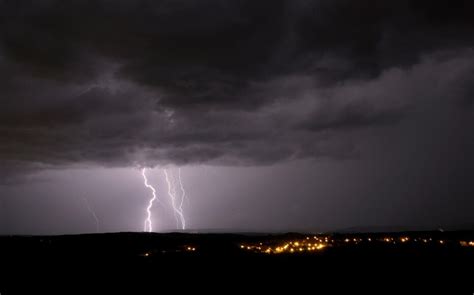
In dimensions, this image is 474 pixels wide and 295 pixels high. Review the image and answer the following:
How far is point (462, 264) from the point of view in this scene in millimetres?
35031

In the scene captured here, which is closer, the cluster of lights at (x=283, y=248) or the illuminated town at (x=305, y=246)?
the cluster of lights at (x=283, y=248)

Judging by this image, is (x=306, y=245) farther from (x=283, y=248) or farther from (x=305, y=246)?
(x=283, y=248)

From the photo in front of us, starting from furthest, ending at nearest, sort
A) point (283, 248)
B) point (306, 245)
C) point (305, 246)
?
point (306, 245), point (305, 246), point (283, 248)

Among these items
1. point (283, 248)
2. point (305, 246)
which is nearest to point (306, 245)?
point (305, 246)

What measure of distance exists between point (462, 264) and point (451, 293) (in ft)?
49.4

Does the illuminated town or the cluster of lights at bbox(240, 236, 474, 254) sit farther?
the cluster of lights at bbox(240, 236, 474, 254)

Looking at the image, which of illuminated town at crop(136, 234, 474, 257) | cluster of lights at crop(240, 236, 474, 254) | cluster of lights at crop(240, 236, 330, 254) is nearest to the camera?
cluster of lights at crop(240, 236, 330, 254)

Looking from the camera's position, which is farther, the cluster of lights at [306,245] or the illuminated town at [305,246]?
the cluster of lights at [306,245]

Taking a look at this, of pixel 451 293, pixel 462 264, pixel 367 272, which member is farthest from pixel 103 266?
pixel 462 264

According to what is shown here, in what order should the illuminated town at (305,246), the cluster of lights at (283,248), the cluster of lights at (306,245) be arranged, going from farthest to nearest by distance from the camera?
the cluster of lights at (306,245) → the illuminated town at (305,246) → the cluster of lights at (283,248)

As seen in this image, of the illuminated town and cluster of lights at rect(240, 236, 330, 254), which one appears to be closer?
cluster of lights at rect(240, 236, 330, 254)

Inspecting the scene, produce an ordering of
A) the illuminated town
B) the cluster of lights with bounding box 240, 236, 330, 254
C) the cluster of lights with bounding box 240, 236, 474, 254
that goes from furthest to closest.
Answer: the cluster of lights with bounding box 240, 236, 474, 254 < the illuminated town < the cluster of lights with bounding box 240, 236, 330, 254

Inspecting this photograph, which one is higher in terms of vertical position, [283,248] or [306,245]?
[283,248]

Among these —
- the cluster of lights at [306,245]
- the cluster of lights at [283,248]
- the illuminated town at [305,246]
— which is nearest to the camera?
the cluster of lights at [283,248]
